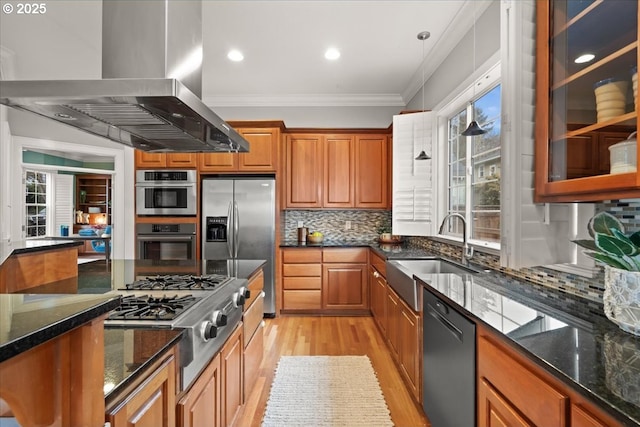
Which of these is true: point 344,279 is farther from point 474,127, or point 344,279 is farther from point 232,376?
point 474,127

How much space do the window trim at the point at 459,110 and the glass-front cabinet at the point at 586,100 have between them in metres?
0.74

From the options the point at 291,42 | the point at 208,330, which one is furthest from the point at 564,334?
the point at 291,42

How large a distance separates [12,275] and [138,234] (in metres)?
2.02

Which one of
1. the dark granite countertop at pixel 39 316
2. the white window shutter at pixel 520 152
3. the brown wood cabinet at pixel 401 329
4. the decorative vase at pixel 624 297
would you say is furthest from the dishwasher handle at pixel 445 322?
the dark granite countertop at pixel 39 316

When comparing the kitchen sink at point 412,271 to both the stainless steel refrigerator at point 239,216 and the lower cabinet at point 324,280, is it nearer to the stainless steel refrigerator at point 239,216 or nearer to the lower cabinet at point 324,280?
the lower cabinet at point 324,280

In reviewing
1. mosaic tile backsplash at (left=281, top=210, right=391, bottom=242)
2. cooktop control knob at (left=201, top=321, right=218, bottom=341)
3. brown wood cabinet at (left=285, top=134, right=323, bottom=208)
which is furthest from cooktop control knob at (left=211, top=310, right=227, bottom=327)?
mosaic tile backsplash at (left=281, top=210, right=391, bottom=242)

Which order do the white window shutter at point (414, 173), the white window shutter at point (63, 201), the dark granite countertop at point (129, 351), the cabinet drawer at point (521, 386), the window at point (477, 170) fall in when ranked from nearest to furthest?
1. the dark granite countertop at point (129, 351)
2. the cabinet drawer at point (521, 386)
3. the window at point (477, 170)
4. the white window shutter at point (414, 173)
5. the white window shutter at point (63, 201)

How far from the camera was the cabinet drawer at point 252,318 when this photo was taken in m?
2.00

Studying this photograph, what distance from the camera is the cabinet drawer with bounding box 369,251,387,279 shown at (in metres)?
3.17

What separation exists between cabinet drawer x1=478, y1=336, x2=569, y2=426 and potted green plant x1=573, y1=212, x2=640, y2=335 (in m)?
0.38

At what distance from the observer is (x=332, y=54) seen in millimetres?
3215

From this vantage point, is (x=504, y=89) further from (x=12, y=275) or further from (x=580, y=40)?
(x=12, y=275)

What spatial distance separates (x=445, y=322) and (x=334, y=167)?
2.92 metres

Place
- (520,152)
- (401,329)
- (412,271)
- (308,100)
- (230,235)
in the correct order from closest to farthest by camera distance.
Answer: (520,152) < (401,329) < (412,271) < (230,235) < (308,100)
